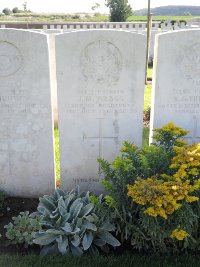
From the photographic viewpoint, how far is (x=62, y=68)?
3.81 metres

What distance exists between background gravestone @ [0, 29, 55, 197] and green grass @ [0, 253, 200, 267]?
120 centimetres

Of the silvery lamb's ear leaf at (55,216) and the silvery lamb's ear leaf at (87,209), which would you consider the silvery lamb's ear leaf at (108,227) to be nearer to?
the silvery lamb's ear leaf at (87,209)

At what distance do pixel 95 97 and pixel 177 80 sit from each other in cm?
91

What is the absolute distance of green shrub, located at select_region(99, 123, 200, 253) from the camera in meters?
2.85

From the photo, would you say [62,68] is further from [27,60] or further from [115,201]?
[115,201]

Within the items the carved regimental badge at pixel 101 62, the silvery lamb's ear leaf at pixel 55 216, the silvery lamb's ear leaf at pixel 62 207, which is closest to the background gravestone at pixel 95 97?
the carved regimental badge at pixel 101 62

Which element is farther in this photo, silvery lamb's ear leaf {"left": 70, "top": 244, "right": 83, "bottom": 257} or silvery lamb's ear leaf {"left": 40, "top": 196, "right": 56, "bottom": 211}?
silvery lamb's ear leaf {"left": 40, "top": 196, "right": 56, "bottom": 211}

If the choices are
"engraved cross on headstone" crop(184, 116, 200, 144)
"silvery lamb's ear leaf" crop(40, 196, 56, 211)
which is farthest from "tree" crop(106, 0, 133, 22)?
"silvery lamb's ear leaf" crop(40, 196, 56, 211)

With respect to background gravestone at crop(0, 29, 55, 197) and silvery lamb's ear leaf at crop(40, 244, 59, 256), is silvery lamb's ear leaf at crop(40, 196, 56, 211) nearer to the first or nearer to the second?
silvery lamb's ear leaf at crop(40, 244, 59, 256)

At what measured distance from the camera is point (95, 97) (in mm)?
3939

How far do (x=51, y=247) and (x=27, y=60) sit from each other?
191 centimetres

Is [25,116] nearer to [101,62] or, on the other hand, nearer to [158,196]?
[101,62]

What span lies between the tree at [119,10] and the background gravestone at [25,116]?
939 inches

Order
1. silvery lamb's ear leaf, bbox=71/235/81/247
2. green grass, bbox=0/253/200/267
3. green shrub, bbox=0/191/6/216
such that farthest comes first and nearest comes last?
green shrub, bbox=0/191/6/216, silvery lamb's ear leaf, bbox=71/235/81/247, green grass, bbox=0/253/200/267
